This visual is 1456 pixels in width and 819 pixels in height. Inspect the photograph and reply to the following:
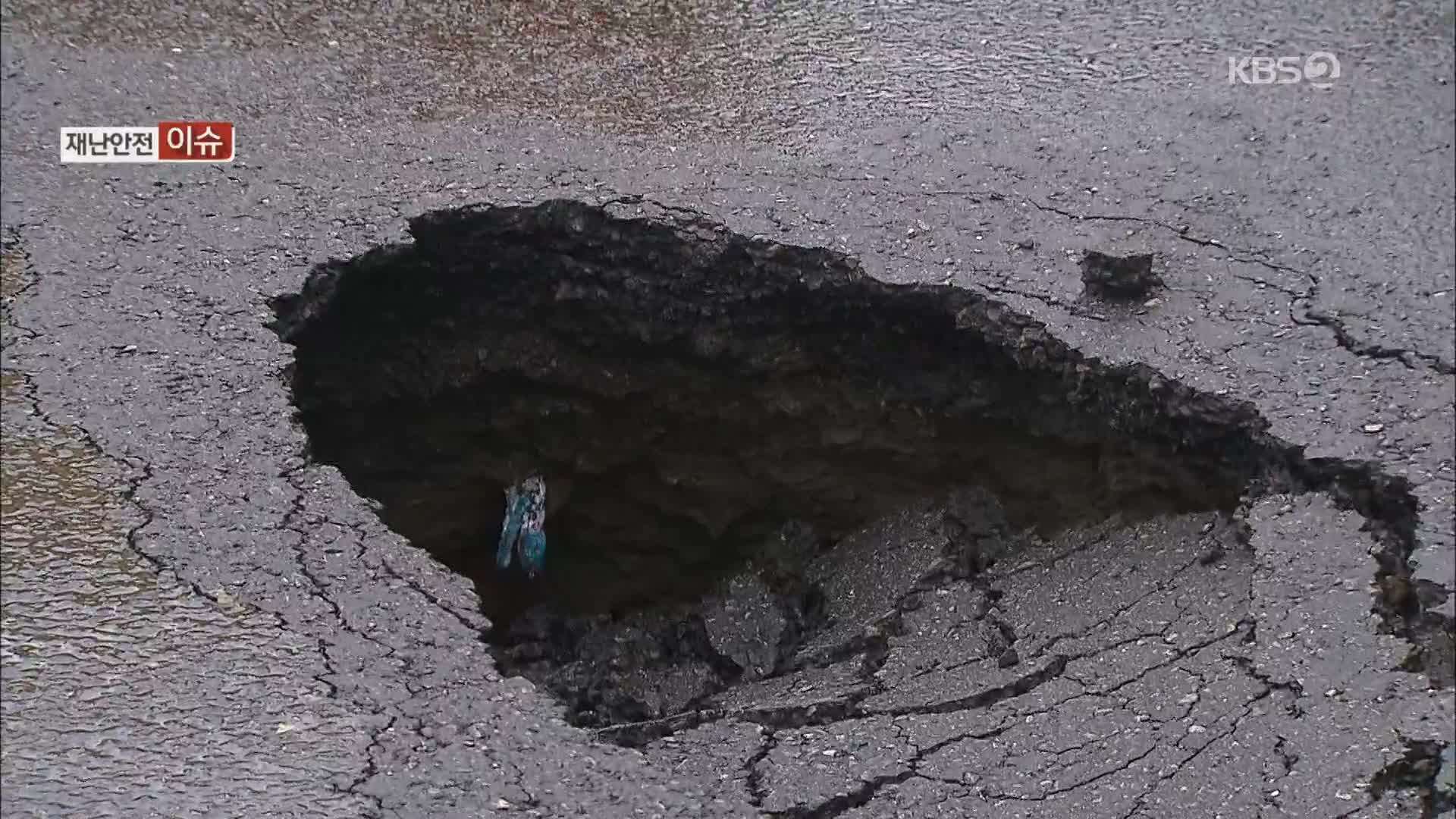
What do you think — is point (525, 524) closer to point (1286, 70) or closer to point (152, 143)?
point (152, 143)

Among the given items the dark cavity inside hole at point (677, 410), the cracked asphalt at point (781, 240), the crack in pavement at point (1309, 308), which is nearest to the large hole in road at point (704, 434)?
the dark cavity inside hole at point (677, 410)

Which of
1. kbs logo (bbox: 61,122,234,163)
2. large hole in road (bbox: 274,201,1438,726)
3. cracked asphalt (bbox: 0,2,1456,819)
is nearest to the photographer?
cracked asphalt (bbox: 0,2,1456,819)

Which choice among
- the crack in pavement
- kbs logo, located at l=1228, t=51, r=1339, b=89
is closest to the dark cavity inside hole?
the crack in pavement

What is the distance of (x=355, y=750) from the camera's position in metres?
2.18

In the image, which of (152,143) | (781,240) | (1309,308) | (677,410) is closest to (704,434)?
(677,410)

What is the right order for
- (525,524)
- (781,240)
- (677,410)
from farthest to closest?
(525,524)
(677,410)
(781,240)

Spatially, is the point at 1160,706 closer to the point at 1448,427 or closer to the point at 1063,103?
the point at 1448,427

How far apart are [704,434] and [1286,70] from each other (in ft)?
7.51

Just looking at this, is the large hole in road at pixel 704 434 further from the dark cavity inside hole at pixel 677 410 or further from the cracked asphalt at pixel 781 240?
the cracked asphalt at pixel 781 240

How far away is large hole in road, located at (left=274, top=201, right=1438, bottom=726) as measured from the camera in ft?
10.4

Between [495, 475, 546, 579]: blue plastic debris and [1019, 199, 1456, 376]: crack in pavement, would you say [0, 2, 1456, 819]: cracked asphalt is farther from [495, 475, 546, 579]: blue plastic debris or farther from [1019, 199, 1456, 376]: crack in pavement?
[495, 475, 546, 579]: blue plastic debris

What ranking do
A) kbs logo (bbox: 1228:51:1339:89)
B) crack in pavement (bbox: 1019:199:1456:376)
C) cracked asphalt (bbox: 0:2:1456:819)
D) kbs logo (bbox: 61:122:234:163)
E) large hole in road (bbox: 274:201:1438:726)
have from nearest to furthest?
cracked asphalt (bbox: 0:2:1456:819)
crack in pavement (bbox: 1019:199:1456:376)
large hole in road (bbox: 274:201:1438:726)
kbs logo (bbox: 61:122:234:163)
kbs logo (bbox: 1228:51:1339:89)

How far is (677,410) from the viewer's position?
12.8 feet

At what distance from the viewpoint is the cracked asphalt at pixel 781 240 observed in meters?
2.24
